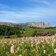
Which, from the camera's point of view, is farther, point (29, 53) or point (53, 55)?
point (29, 53)

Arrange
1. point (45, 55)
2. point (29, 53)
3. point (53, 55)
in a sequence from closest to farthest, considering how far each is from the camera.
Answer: point (53, 55), point (45, 55), point (29, 53)

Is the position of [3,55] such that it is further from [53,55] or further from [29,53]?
[53,55]

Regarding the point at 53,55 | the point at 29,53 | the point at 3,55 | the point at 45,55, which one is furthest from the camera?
the point at 3,55

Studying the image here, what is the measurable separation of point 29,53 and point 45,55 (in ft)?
2.46

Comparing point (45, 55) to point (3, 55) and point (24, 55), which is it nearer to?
point (24, 55)

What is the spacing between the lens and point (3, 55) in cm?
895

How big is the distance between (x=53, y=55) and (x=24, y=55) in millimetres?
1262

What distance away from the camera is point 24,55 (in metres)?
7.52

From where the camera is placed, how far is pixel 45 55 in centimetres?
750

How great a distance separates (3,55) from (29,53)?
1286mm

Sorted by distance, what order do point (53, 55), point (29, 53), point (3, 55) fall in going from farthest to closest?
point (3, 55) < point (29, 53) < point (53, 55)

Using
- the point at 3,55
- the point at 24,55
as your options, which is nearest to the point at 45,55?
the point at 24,55

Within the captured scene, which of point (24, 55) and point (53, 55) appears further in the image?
point (24, 55)

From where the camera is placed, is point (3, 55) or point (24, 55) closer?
point (24, 55)
